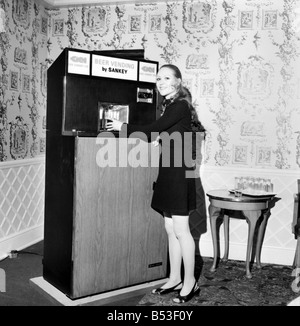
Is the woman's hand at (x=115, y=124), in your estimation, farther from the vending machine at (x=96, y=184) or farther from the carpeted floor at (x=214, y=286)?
the carpeted floor at (x=214, y=286)

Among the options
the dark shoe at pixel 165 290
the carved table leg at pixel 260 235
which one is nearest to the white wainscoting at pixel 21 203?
the dark shoe at pixel 165 290

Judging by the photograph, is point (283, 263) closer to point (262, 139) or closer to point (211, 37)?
point (262, 139)

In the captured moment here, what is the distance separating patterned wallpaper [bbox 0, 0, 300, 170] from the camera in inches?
146

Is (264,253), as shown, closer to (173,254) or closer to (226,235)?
(226,235)

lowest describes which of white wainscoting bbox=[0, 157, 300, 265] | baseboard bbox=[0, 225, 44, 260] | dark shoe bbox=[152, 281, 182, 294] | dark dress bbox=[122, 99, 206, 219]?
dark shoe bbox=[152, 281, 182, 294]

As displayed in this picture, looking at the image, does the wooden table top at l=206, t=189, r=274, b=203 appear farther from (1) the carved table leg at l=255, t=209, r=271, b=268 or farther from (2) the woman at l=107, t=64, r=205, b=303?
(2) the woman at l=107, t=64, r=205, b=303

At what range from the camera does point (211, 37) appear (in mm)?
3885

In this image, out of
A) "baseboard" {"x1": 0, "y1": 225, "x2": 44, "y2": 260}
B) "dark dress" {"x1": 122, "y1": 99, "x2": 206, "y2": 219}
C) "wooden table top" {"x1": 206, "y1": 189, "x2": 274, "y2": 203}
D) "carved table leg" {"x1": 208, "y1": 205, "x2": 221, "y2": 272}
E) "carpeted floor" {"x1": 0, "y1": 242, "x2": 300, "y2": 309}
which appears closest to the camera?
"dark dress" {"x1": 122, "y1": 99, "x2": 206, "y2": 219}

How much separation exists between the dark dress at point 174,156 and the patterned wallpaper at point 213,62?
4.36 ft

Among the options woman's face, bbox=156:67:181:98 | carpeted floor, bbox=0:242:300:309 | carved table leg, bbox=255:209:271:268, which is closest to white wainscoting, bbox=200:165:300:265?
carpeted floor, bbox=0:242:300:309

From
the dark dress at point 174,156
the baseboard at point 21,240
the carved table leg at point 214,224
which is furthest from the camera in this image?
the baseboard at point 21,240

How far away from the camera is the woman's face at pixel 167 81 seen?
2637 millimetres

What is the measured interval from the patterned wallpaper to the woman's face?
1323mm
